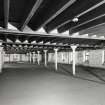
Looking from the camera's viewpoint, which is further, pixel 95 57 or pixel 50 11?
pixel 95 57

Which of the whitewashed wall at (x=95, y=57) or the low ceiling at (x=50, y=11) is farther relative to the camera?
the whitewashed wall at (x=95, y=57)

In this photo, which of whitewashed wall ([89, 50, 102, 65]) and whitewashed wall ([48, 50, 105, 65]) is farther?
whitewashed wall ([48, 50, 105, 65])

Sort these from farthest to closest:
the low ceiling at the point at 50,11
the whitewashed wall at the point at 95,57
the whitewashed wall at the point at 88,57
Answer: the whitewashed wall at the point at 88,57, the whitewashed wall at the point at 95,57, the low ceiling at the point at 50,11

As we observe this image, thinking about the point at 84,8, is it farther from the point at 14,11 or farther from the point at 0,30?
the point at 0,30

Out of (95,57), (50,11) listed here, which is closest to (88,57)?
(95,57)

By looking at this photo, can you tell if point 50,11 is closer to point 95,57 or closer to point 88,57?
point 95,57

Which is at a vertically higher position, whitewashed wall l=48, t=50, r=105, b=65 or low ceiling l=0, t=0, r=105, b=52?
low ceiling l=0, t=0, r=105, b=52

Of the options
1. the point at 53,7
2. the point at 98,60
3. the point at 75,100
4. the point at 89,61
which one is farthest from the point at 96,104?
the point at 89,61

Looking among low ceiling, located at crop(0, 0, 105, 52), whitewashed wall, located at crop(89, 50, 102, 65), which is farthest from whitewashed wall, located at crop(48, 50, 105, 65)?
low ceiling, located at crop(0, 0, 105, 52)

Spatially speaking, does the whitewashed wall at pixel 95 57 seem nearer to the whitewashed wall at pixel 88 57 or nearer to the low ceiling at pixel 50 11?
the whitewashed wall at pixel 88 57

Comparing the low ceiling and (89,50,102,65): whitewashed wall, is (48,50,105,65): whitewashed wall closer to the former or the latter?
(89,50,102,65): whitewashed wall

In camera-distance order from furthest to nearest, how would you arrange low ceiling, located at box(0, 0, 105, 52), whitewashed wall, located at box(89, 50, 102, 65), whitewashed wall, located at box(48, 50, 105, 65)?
whitewashed wall, located at box(48, 50, 105, 65) < whitewashed wall, located at box(89, 50, 102, 65) < low ceiling, located at box(0, 0, 105, 52)

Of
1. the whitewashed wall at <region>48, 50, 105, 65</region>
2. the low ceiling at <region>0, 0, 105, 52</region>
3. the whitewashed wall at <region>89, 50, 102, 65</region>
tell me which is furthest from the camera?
the whitewashed wall at <region>48, 50, 105, 65</region>

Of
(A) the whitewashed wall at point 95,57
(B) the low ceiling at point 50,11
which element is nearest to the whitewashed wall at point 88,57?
(A) the whitewashed wall at point 95,57
